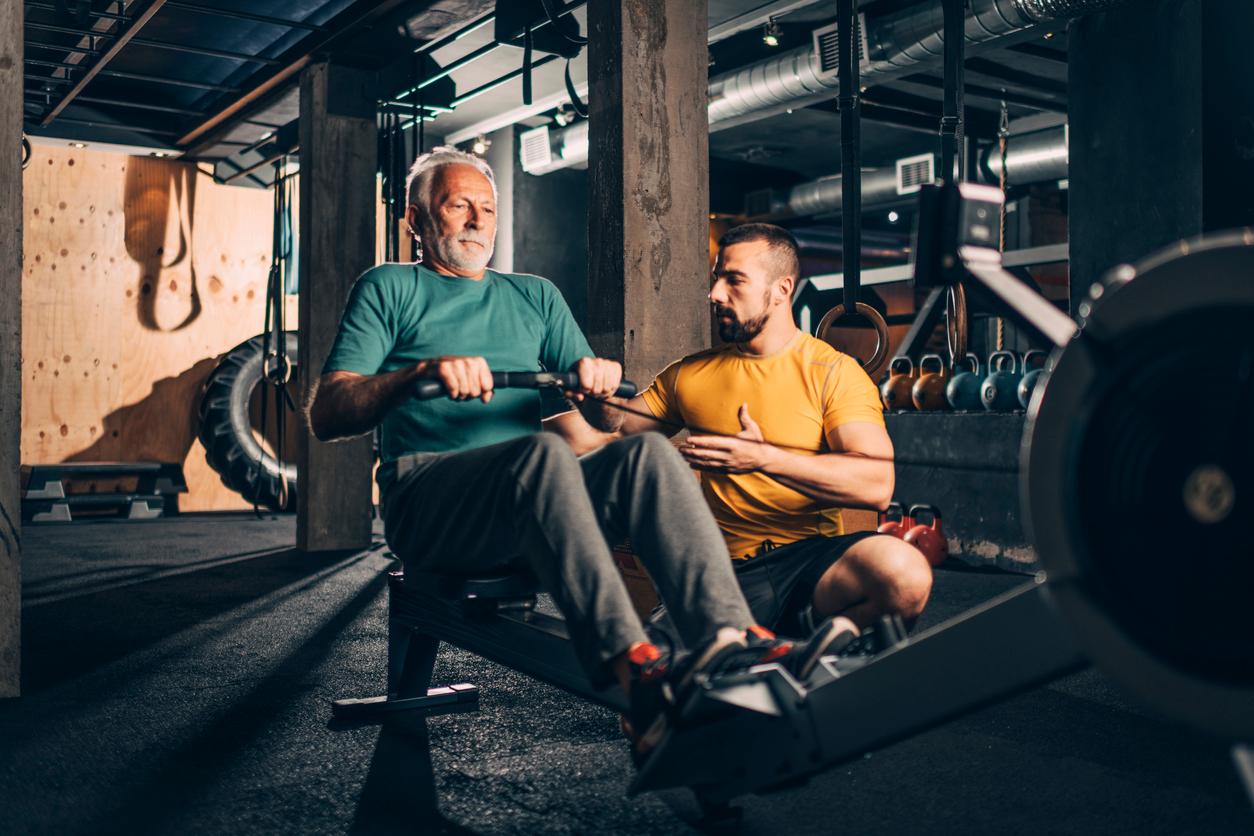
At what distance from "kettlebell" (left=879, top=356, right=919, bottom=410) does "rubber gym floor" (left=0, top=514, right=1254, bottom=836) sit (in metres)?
3.32

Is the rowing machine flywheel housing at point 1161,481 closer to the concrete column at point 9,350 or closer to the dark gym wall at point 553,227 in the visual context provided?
the concrete column at point 9,350

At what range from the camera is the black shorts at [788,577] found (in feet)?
6.59

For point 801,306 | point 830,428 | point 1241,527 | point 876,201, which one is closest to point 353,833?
point 830,428

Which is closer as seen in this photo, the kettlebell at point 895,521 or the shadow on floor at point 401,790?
the shadow on floor at point 401,790

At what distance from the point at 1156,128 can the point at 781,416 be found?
373 centimetres

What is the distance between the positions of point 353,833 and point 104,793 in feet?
1.78

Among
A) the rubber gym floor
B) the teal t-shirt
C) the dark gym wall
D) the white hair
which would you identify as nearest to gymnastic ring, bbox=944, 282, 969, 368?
the rubber gym floor

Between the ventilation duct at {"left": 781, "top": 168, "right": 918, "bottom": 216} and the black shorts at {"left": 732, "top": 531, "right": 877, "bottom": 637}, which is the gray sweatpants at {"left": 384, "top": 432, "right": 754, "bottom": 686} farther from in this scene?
the ventilation duct at {"left": 781, "top": 168, "right": 918, "bottom": 216}

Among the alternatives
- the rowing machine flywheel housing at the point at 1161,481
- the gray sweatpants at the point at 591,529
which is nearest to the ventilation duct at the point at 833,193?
the gray sweatpants at the point at 591,529

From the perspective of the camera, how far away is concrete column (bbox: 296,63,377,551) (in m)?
5.90

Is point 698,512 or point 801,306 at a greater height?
point 801,306

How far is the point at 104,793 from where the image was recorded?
205cm

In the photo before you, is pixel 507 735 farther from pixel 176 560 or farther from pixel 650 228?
pixel 176 560

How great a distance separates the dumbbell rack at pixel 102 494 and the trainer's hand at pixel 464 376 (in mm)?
6807
